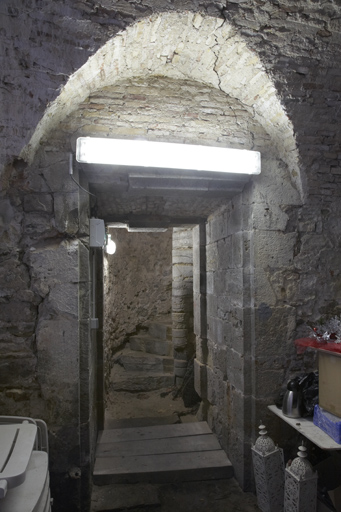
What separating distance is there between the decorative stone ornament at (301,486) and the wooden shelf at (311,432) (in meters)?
0.10

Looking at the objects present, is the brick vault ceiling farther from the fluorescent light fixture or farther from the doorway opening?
the doorway opening

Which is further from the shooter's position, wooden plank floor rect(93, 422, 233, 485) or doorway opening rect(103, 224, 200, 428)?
doorway opening rect(103, 224, 200, 428)

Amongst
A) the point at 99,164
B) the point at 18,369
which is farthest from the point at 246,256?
the point at 18,369

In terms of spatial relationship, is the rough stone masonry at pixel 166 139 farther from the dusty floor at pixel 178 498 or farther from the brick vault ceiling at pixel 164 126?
the dusty floor at pixel 178 498

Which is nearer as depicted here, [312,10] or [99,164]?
[312,10]

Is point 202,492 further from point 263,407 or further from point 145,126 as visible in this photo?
point 145,126

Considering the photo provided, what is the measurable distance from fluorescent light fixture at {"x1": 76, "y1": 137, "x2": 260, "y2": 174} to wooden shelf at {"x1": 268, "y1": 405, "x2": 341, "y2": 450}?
1.90 metres

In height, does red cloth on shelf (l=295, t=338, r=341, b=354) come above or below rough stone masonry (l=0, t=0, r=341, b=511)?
below

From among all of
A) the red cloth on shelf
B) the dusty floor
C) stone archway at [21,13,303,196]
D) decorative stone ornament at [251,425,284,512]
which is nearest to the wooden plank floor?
the dusty floor

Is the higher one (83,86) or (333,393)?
(83,86)

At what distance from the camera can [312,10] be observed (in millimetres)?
2398

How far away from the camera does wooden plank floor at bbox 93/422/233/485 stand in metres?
3.19

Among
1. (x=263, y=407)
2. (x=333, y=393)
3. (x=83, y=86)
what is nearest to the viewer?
(x=333, y=393)

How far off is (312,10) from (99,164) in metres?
1.79
